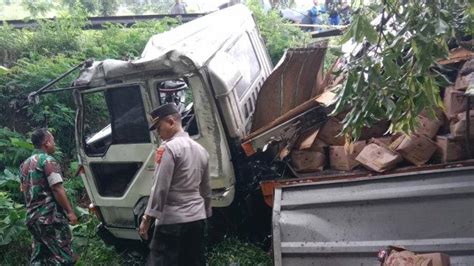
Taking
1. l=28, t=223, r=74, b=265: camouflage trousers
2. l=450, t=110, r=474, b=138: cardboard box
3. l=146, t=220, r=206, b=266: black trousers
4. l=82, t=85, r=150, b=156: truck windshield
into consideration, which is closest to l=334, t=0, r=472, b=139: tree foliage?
l=450, t=110, r=474, b=138: cardboard box

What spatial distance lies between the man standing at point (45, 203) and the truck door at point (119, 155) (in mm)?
351

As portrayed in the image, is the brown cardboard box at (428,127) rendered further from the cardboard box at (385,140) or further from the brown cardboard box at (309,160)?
the brown cardboard box at (309,160)

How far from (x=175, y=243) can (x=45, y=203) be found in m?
1.42

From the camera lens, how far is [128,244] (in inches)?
182

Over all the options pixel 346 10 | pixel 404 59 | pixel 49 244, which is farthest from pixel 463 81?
pixel 49 244

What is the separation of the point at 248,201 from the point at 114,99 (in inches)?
58.1

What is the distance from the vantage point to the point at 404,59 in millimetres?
2225

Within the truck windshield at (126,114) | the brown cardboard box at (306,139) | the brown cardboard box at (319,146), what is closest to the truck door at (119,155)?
the truck windshield at (126,114)

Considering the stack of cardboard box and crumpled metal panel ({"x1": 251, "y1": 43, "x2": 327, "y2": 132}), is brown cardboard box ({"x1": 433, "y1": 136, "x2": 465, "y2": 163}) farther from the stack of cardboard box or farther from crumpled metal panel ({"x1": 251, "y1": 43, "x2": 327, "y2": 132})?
crumpled metal panel ({"x1": 251, "y1": 43, "x2": 327, "y2": 132})

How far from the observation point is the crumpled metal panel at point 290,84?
3.89 meters

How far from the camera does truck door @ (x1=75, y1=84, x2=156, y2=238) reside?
386cm

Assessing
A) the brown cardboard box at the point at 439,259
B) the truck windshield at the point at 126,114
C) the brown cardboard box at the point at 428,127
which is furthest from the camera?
the truck windshield at the point at 126,114

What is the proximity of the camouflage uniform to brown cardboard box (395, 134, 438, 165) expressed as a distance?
2878mm

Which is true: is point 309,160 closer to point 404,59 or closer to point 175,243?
point 175,243
